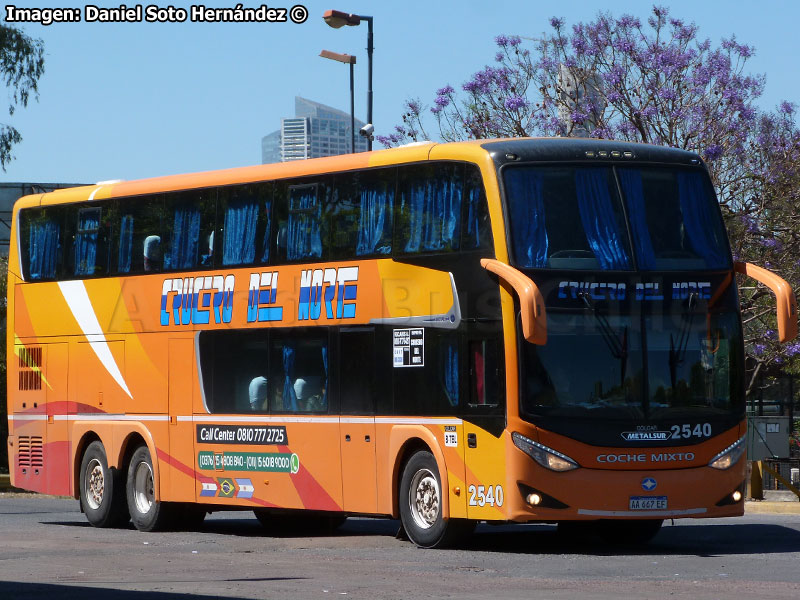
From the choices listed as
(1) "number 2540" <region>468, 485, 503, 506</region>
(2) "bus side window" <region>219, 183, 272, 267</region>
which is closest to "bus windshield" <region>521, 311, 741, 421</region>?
(1) "number 2540" <region>468, 485, 503, 506</region>

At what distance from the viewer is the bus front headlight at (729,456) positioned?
57.6 feet

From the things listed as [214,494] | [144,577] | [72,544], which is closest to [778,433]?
[214,494]

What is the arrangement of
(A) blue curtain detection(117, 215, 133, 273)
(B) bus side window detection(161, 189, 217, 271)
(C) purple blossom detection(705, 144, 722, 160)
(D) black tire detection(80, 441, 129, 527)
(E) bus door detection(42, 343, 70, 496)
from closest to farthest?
(B) bus side window detection(161, 189, 217, 271)
(A) blue curtain detection(117, 215, 133, 273)
(D) black tire detection(80, 441, 129, 527)
(E) bus door detection(42, 343, 70, 496)
(C) purple blossom detection(705, 144, 722, 160)

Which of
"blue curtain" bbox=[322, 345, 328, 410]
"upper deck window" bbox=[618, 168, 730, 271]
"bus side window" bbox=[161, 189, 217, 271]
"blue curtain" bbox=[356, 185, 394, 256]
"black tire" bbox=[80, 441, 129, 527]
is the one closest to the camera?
"upper deck window" bbox=[618, 168, 730, 271]

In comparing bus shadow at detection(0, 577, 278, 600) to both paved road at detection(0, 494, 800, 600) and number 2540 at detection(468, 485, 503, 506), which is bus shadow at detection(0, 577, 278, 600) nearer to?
paved road at detection(0, 494, 800, 600)

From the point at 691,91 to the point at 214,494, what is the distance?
1536 cm

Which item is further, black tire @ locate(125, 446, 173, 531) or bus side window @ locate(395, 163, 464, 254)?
black tire @ locate(125, 446, 173, 531)

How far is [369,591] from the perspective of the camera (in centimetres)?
1329

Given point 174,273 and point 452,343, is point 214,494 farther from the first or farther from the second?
point 452,343

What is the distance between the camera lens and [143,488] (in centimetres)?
2302

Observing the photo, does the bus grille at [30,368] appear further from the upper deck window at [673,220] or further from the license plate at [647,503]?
the license plate at [647,503]

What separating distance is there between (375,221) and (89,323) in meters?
6.27

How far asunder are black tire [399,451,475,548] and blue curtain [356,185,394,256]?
91.4 inches

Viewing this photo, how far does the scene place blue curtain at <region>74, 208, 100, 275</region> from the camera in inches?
936
